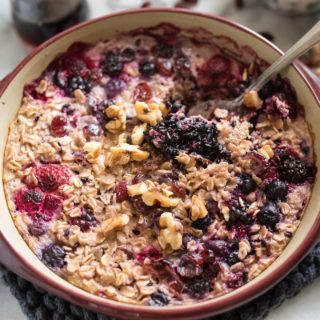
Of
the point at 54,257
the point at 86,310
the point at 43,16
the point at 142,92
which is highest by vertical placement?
the point at 43,16

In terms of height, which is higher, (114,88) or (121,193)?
(114,88)

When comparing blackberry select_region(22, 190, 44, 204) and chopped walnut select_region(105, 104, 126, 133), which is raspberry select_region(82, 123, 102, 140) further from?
blackberry select_region(22, 190, 44, 204)

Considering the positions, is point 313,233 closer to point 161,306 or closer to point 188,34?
point 161,306

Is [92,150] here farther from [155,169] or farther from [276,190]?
[276,190]

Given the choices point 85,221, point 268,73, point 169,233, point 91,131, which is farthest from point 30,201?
point 268,73

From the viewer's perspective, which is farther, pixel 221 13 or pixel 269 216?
pixel 221 13

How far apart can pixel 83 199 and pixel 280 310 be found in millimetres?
673

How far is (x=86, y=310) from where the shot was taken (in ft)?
5.62

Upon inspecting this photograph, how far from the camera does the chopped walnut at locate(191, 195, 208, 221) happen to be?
5.66 ft

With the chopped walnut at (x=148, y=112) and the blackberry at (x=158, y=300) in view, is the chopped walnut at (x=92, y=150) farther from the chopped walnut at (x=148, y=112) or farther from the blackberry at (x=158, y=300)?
the blackberry at (x=158, y=300)

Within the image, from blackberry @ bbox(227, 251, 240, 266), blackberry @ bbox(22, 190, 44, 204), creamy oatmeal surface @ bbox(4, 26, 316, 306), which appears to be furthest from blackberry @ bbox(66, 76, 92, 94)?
blackberry @ bbox(227, 251, 240, 266)

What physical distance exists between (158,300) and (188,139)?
1.63 feet

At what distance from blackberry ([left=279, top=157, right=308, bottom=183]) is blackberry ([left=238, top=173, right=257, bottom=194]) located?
0.32 ft

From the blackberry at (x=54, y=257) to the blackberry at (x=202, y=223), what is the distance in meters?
0.37
